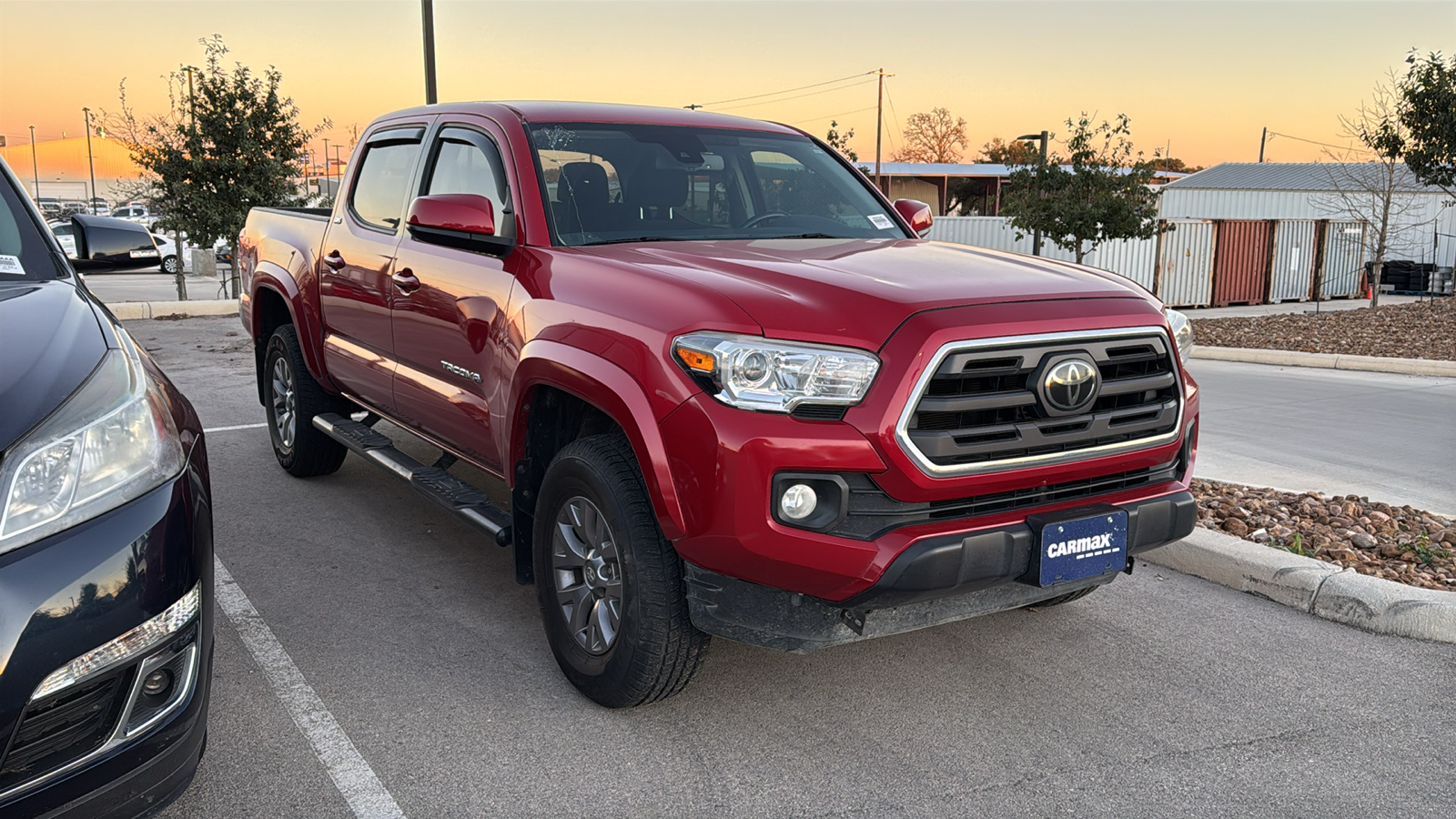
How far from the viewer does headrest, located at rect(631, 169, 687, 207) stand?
13.6 ft

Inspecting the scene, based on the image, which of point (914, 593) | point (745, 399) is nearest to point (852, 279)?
point (745, 399)

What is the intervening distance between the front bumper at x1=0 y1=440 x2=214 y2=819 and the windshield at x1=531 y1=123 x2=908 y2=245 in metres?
1.84

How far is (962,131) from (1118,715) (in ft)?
282

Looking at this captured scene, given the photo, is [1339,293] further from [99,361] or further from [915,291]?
[99,361]

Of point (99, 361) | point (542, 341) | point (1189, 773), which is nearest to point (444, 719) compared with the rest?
point (542, 341)

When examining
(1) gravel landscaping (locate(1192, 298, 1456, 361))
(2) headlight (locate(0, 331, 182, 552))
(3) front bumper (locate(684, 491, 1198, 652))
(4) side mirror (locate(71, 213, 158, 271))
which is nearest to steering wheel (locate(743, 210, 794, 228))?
(3) front bumper (locate(684, 491, 1198, 652))

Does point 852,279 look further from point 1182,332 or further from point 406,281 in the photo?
point 406,281

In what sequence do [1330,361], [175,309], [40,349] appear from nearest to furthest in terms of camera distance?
[40,349] < [1330,361] < [175,309]

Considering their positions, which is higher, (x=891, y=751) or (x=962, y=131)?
(x=962, y=131)

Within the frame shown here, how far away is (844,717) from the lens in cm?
346

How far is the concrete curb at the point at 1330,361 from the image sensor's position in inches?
445

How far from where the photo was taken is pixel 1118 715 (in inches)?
137

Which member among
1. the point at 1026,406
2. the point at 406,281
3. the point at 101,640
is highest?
the point at 406,281

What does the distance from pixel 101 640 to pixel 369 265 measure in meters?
2.99
